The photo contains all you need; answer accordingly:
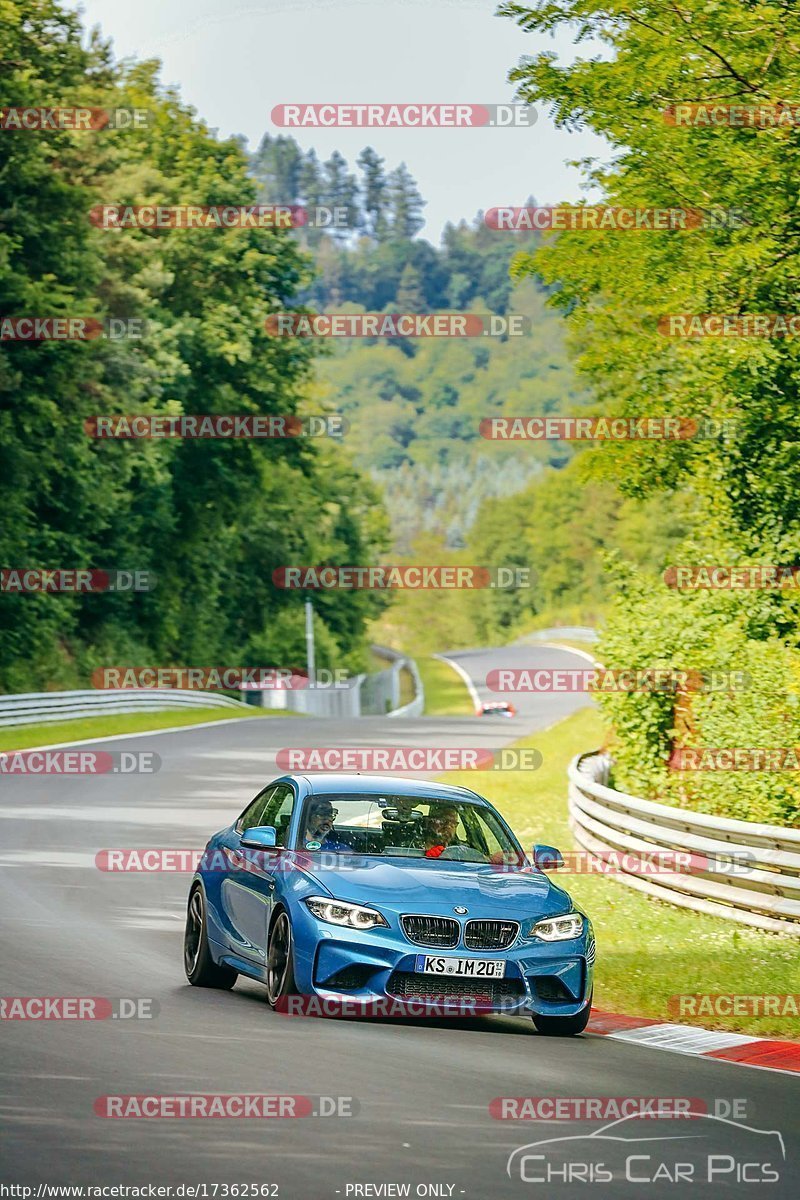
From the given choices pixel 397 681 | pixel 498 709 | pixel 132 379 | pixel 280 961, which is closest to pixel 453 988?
pixel 280 961

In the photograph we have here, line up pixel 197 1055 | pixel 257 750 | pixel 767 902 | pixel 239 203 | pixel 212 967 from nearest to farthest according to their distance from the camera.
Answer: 1. pixel 197 1055
2. pixel 212 967
3. pixel 767 902
4. pixel 257 750
5. pixel 239 203

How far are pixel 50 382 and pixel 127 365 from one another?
4725 millimetres

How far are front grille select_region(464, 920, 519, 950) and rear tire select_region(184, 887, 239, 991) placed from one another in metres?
2.11

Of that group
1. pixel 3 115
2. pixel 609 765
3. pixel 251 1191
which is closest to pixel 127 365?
pixel 3 115

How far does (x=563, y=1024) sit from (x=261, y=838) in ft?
6.84

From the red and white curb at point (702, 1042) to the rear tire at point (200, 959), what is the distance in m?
2.37

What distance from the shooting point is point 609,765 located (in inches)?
993

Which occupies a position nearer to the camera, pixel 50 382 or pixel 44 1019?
pixel 44 1019

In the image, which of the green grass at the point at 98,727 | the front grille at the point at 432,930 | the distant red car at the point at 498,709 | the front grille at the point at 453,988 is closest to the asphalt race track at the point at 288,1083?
the front grille at the point at 453,988

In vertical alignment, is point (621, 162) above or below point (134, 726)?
above

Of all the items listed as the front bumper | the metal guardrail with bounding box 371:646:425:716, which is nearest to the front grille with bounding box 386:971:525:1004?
the front bumper

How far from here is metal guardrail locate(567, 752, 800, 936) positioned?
14.5 metres

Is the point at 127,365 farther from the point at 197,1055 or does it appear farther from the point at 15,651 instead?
the point at 197,1055

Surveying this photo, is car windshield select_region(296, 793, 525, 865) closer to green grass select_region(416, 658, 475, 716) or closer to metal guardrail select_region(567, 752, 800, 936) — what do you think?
metal guardrail select_region(567, 752, 800, 936)
